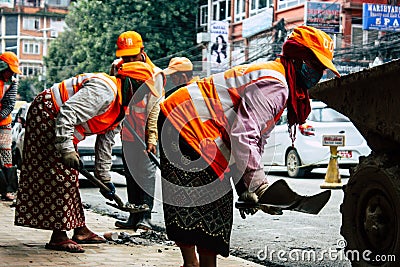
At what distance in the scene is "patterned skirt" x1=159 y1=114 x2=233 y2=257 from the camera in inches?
159

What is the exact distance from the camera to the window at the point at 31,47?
287 feet

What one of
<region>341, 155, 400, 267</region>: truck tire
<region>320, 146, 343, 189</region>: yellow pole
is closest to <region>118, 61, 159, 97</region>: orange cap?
<region>341, 155, 400, 267</region>: truck tire

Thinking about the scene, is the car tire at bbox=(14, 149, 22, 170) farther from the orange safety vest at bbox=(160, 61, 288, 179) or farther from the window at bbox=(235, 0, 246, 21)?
the window at bbox=(235, 0, 246, 21)

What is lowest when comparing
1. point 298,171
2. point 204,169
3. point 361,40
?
point 298,171

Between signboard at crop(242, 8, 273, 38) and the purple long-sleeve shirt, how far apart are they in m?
32.3

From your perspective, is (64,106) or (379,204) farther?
(64,106)

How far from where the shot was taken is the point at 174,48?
38.7 m

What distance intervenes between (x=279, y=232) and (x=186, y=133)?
3660mm

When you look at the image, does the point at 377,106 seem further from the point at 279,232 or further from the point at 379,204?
the point at 279,232

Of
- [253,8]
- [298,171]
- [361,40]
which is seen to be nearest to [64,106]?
[298,171]

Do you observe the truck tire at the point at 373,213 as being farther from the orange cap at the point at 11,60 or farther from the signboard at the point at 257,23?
the signboard at the point at 257,23

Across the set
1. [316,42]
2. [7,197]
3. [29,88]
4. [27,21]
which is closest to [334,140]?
[7,197]

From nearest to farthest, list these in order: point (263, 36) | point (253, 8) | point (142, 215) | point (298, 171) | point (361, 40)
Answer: point (142, 215) → point (298, 171) → point (361, 40) → point (263, 36) → point (253, 8)

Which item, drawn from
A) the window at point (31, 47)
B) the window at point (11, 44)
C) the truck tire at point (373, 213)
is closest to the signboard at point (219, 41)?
the truck tire at point (373, 213)
